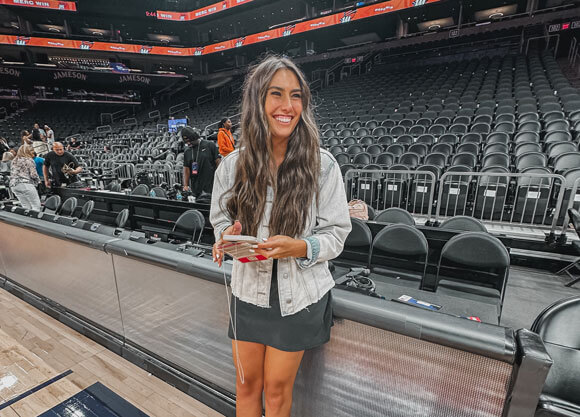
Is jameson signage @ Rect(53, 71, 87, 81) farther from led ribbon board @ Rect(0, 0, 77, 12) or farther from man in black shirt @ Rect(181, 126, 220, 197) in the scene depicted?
man in black shirt @ Rect(181, 126, 220, 197)

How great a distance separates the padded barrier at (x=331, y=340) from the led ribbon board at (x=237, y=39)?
576 inches

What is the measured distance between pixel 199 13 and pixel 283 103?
76.2ft

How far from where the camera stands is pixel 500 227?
385 centimetres

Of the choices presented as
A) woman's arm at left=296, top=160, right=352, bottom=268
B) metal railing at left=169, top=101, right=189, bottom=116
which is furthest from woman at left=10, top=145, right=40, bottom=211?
metal railing at left=169, top=101, right=189, bottom=116

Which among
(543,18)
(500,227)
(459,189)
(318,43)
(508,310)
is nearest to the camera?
(508,310)

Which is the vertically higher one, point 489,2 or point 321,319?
point 489,2

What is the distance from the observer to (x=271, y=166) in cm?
94

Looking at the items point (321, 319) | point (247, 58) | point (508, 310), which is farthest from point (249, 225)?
point (247, 58)

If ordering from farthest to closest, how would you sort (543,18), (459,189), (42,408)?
1. (543,18)
2. (459,189)
3. (42,408)

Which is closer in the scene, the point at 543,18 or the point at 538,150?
the point at 538,150

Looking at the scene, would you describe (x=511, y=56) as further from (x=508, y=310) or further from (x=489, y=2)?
(x=508, y=310)

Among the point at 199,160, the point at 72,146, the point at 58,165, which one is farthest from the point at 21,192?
the point at 72,146

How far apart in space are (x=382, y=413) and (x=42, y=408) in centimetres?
196

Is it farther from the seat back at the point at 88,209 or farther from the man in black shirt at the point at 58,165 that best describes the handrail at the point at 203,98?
the seat back at the point at 88,209
